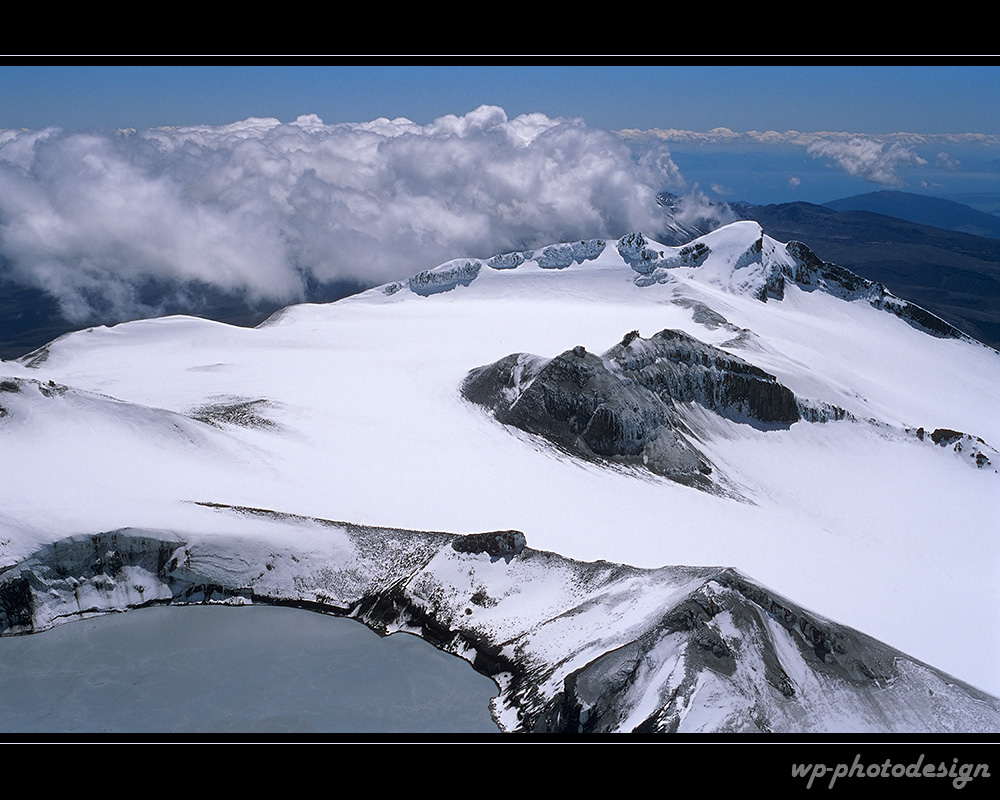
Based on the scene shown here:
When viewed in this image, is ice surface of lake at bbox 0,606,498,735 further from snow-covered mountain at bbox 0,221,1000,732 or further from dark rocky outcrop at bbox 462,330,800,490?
dark rocky outcrop at bbox 462,330,800,490

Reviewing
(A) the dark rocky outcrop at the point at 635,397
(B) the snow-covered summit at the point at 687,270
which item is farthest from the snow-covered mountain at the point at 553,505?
(B) the snow-covered summit at the point at 687,270

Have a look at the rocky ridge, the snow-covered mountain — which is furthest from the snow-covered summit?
the rocky ridge

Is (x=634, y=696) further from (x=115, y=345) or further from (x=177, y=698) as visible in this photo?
(x=115, y=345)

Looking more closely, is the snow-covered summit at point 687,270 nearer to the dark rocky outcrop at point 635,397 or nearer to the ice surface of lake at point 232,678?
the dark rocky outcrop at point 635,397

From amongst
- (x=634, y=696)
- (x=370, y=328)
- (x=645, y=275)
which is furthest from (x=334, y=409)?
(x=645, y=275)

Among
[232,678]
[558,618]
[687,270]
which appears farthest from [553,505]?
[687,270]
